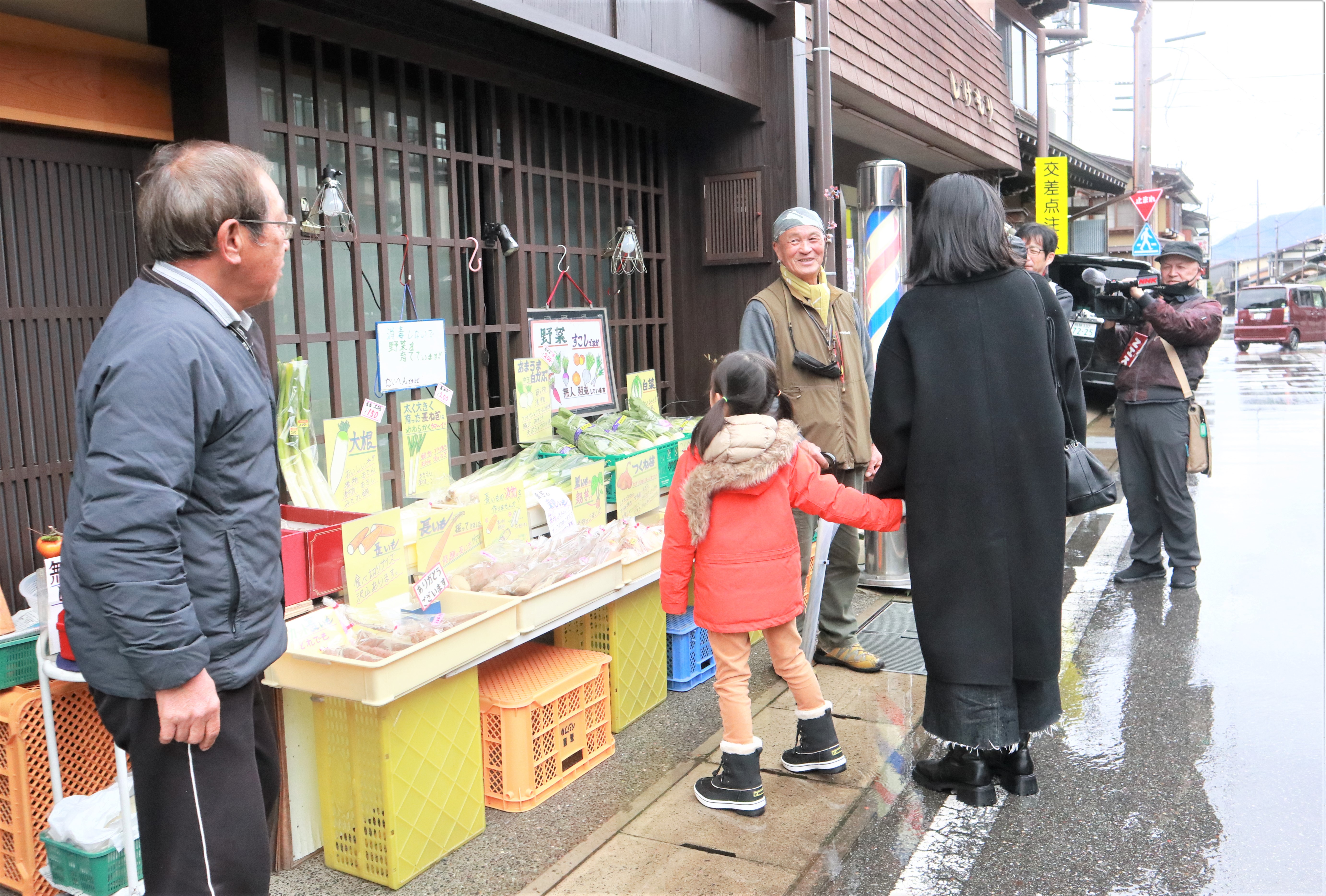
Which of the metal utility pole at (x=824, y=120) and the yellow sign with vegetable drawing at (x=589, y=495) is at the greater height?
the metal utility pole at (x=824, y=120)

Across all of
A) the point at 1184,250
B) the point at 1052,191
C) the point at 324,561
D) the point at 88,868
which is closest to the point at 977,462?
the point at 324,561

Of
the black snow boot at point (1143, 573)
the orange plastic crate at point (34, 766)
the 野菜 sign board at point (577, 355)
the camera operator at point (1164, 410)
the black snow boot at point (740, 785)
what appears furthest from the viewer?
the black snow boot at point (1143, 573)

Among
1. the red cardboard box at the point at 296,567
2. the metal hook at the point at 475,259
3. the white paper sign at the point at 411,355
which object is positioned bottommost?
the red cardboard box at the point at 296,567

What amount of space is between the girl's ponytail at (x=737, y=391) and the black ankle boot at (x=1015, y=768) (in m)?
1.63

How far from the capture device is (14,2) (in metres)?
3.55

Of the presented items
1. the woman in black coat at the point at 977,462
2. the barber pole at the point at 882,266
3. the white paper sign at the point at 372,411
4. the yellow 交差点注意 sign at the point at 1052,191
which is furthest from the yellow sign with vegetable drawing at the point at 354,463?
the yellow 交差点注意 sign at the point at 1052,191

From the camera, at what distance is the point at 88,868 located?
305 cm

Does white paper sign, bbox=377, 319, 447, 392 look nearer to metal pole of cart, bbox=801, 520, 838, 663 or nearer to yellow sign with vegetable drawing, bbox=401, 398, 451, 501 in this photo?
yellow sign with vegetable drawing, bbox=401, 398, 451, 501

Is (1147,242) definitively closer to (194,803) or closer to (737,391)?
(737,391)

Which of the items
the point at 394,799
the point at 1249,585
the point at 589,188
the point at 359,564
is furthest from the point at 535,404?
the point at 1249,585

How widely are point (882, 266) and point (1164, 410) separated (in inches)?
80.8

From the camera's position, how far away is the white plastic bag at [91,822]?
10.0ft

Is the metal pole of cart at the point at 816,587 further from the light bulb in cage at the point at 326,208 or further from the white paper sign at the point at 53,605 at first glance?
the white paper sign at the point at 53,605

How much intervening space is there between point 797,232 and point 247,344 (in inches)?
121
